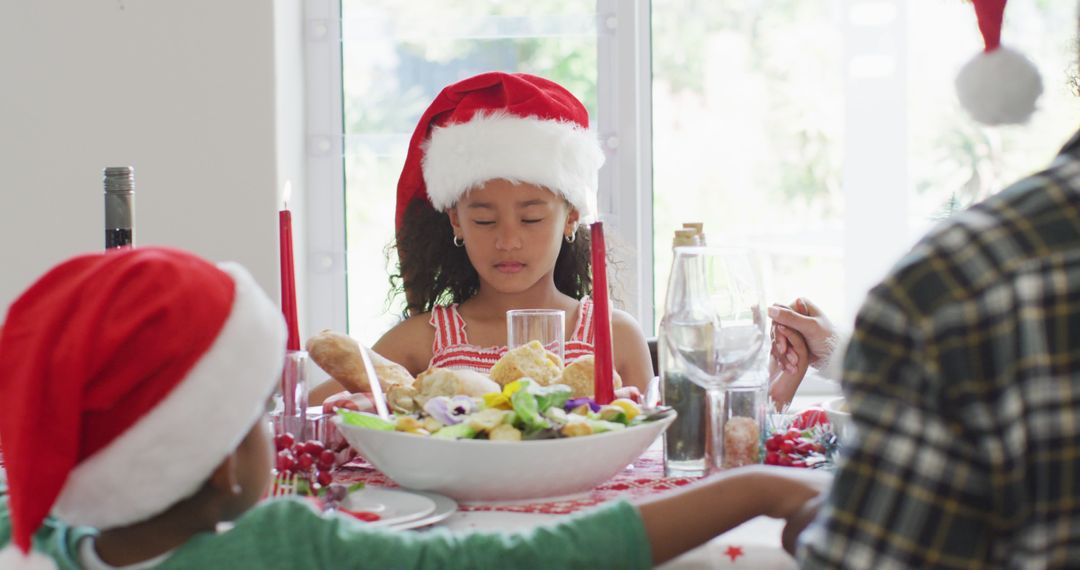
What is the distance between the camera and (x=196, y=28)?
247cm

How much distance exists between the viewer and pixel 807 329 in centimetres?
139

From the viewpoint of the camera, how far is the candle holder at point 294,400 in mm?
1146

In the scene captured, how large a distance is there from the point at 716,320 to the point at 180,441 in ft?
1.59

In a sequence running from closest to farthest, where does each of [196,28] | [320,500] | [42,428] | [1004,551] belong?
1. [1004,551]
2. [42,428]
3. [320,500]
4. [196,28]

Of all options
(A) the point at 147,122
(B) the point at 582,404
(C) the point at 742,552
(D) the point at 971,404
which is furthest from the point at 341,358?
(A) the point at 147,122

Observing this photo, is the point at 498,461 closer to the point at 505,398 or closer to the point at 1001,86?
the point at 505,398

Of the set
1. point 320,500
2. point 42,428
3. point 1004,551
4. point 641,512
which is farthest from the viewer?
point 320,500

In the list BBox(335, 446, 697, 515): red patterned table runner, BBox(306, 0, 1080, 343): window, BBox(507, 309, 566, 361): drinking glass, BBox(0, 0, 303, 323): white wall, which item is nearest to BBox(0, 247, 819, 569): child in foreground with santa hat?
BBox(335, 446, 697, 515): red patterned table runner

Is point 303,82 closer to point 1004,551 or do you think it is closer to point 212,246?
point 212,246

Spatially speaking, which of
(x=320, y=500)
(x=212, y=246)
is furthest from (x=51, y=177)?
(x=320, y=500)

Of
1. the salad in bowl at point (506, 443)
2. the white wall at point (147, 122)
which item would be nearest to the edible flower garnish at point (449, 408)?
the salad in bowl at point (506, 443)

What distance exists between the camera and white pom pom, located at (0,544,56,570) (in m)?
0.78

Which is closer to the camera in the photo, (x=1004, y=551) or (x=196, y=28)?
(x=1004, y=551)

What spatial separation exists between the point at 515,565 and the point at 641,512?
103mm
